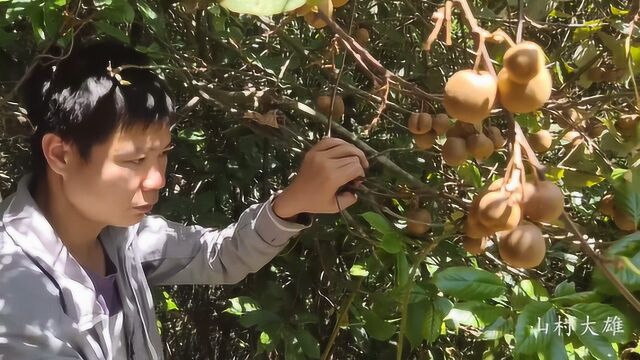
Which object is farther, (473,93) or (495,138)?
(495,138)

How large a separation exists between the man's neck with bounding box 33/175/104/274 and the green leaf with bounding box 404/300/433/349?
0.46m

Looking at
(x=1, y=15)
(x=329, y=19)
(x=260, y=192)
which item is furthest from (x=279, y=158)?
(x=329, y=19)

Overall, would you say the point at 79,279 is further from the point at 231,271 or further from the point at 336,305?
the point at 336,305

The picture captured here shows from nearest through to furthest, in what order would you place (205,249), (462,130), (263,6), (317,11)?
(263,6) → (317,11) → (462,130) → (205,249)

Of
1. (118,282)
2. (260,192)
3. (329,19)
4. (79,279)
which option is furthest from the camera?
(260,192)

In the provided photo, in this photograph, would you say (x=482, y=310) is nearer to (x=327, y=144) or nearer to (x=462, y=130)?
(x=462, y=130)

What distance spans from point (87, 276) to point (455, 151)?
540 millimetres

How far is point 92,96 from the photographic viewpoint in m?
0.94

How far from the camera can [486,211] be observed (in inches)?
23.2

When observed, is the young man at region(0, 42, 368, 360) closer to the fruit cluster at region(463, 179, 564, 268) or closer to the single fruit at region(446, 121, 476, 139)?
the single fruit at region(446, 121, 476, 139)

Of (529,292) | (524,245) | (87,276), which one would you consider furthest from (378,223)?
(87,276)

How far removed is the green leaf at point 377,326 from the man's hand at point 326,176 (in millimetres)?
204

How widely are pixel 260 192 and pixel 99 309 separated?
607mm

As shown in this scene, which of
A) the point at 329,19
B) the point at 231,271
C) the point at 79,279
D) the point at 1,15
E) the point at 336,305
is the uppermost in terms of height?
the point at 329,19
